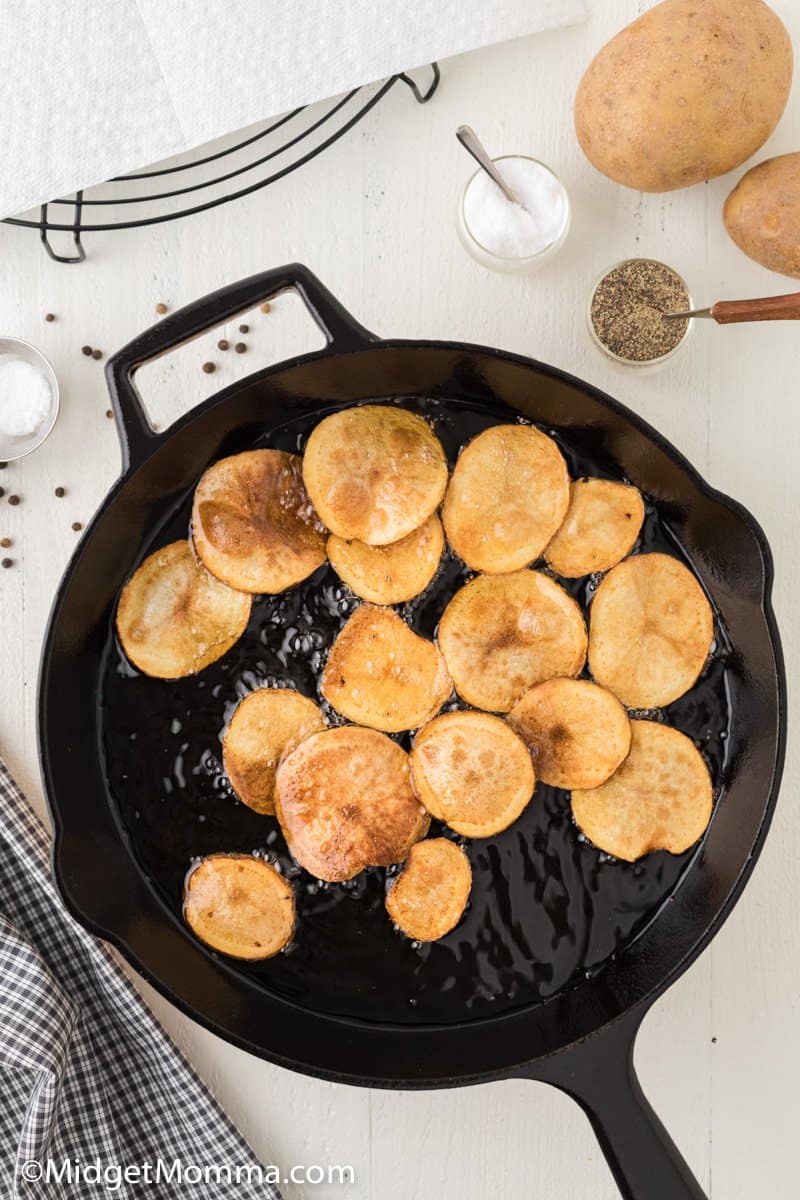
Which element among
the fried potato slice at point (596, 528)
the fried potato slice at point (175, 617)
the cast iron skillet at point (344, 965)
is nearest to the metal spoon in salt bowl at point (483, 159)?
the cast iron skillet at point (344, 965)

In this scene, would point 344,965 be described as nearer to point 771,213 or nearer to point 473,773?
point 473,773

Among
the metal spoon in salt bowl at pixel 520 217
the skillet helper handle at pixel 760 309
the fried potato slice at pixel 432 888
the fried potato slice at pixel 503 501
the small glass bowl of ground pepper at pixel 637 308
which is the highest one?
the metal spoon in salt bowl at pixel 520 217

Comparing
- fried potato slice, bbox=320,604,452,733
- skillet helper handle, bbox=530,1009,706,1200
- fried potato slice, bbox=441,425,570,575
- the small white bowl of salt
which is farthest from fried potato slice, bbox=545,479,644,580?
the small white bowl of salt

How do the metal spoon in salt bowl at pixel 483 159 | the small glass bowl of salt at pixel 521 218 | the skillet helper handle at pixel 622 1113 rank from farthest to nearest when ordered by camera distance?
the small glass bowl of salt at pixel 521 218
the metal spoon in salt bowl at pixel 483 159
the skillet helper handle at pixel 622 1113

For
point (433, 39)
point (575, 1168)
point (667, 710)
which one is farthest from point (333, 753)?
point (433, 39)

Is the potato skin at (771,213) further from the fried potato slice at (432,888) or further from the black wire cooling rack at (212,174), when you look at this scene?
the fried potato slice at (432,888)

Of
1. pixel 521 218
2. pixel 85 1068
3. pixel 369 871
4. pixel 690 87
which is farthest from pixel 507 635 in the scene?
pixel 85 1068
